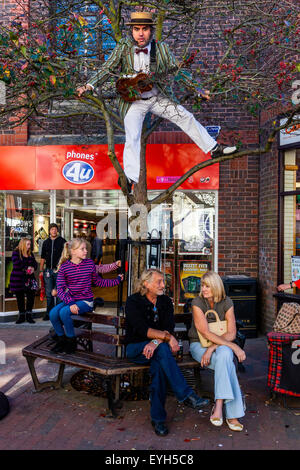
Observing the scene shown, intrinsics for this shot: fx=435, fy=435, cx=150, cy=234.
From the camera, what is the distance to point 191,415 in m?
4.38

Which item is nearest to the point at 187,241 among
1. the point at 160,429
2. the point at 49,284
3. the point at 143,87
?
the point at 49,284

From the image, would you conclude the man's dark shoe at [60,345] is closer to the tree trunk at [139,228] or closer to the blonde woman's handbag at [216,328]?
the tree trunk at [139,228]

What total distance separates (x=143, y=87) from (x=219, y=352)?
10.3ft

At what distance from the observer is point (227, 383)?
4.05m

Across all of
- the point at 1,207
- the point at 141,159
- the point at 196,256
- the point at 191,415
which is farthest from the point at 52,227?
the point at 191,415

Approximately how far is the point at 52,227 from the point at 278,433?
19.0ft

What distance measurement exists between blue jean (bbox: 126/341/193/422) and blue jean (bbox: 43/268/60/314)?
187 inches

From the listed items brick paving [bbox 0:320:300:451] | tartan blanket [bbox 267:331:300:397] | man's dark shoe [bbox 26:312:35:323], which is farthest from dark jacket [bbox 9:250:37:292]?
tartan blanket [bbox 267:331:300:397]

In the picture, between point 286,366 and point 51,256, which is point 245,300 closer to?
point 286,366

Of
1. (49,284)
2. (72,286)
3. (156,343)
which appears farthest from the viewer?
(49,284)

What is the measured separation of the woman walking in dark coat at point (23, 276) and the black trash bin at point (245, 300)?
3788 millimetres

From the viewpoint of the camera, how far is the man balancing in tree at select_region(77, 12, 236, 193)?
16.8 feet

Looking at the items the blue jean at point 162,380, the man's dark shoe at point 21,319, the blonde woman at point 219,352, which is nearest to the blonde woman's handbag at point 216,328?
the blonde woman at point 219,352

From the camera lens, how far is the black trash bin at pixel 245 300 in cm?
757
